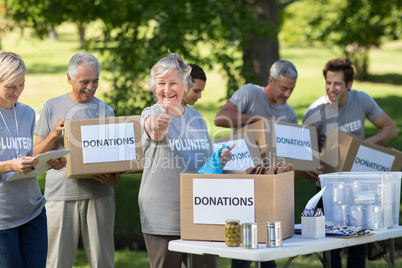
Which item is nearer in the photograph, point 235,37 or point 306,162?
point 306,162

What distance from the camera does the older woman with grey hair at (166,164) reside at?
3.12 m

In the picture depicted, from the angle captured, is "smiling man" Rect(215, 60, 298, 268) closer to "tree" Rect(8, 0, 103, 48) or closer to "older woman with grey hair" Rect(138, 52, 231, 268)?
"older woman with grey hair" Rect(138, 52, 231, 268)

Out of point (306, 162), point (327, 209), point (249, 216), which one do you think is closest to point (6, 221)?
point (249, 216)

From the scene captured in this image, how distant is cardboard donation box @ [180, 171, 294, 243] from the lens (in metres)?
3.00

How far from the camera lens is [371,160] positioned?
4414 millimetres

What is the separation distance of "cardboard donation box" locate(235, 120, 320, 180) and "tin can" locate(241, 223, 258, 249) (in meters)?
1.33

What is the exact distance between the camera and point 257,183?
300cm

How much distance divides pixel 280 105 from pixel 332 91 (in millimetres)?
419

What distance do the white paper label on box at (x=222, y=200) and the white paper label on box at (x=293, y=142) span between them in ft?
4.04

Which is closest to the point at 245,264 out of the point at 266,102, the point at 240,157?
the point at 240,157

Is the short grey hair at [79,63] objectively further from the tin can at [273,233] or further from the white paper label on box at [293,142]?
the tin can at [273,233]

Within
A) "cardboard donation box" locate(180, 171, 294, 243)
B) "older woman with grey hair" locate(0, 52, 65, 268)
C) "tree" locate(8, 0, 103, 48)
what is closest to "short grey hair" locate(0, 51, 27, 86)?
"older woman with grey hair" locate(0, 52, 65, 268)

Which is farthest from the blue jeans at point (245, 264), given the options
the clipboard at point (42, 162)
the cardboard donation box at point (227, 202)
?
the clipboard at point (42, 162)

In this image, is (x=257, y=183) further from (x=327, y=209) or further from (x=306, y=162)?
(x=306, y=162)
